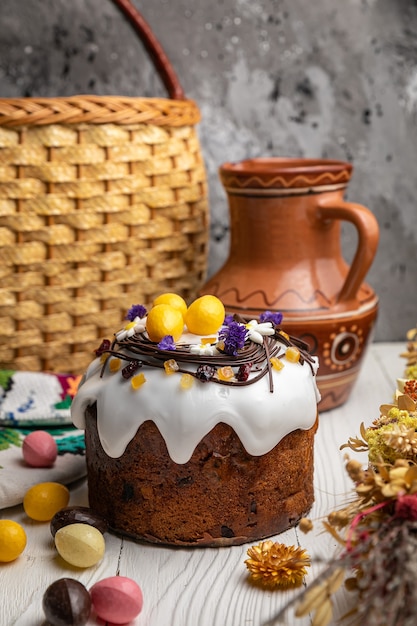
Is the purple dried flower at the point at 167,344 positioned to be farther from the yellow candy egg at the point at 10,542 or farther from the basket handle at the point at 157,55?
the basket handle at the point at 157,55

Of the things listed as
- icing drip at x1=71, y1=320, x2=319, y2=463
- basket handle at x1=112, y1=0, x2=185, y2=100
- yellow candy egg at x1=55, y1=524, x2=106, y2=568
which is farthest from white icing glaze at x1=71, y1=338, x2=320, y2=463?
basket handle at x1=112, y1=0, x2=185, y2=100

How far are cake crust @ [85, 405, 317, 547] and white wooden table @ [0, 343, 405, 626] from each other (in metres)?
0.02

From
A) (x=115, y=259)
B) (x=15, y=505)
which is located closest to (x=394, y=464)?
(x=15, y=505)

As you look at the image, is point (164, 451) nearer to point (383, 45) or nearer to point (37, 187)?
point (37, 187)

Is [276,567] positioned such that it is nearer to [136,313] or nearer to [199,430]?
[199,430]

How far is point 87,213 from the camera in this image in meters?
1.50

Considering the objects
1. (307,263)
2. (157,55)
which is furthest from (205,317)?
Result: (157,55)

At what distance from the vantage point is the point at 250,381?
1.02 metres

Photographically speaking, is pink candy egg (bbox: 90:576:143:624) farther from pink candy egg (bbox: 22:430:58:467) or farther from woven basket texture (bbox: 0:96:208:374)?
woven basket texture (bbox: 0:96:208:374)

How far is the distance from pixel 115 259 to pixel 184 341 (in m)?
0.51

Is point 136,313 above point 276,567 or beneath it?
above

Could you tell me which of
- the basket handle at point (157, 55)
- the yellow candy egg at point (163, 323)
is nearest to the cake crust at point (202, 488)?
the yellow candy egg at point (163, 323)

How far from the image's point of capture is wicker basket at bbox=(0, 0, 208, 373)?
145cm

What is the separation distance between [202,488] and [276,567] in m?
0.14
